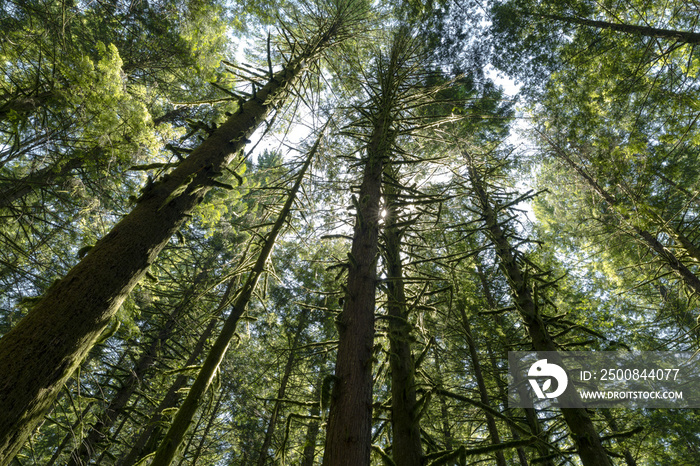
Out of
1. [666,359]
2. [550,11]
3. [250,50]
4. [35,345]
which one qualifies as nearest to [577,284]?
[666,359]

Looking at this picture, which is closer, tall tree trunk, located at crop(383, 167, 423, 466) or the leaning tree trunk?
the leaning tree trunk

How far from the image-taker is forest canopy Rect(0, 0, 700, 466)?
101 inches

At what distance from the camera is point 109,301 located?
8.73 ft

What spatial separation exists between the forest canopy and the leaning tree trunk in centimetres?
2

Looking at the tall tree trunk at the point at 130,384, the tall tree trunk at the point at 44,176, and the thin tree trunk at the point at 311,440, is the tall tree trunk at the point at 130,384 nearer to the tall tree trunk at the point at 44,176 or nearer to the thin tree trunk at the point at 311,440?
the tall tree trunk at the point at 44,176

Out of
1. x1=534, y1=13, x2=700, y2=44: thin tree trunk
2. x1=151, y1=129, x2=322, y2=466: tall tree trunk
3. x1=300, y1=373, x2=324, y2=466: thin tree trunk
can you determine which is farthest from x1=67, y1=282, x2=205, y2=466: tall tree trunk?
x1=534, y1=13, x2=700, y2=44: thin tree trunk

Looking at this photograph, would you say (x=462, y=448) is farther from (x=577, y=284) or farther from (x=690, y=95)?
(x=577, y=284)

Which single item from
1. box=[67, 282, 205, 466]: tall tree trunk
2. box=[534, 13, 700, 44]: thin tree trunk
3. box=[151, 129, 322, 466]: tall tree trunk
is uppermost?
box=[534, 13, 700, 44]: thin tree trunk

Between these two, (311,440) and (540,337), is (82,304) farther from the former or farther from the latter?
(540,337)

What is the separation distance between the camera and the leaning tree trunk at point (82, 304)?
196 cm

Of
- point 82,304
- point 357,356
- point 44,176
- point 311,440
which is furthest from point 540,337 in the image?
point 44,176

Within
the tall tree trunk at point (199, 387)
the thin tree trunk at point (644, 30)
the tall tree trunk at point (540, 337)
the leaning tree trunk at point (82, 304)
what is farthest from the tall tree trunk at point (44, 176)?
the thin tree trunk at point (644, 30)

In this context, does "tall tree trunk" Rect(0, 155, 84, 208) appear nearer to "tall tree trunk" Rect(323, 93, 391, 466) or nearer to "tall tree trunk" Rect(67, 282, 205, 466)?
"tall tree trunk" Rect(67, 282, 205, 466)

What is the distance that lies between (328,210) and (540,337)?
4079mm
